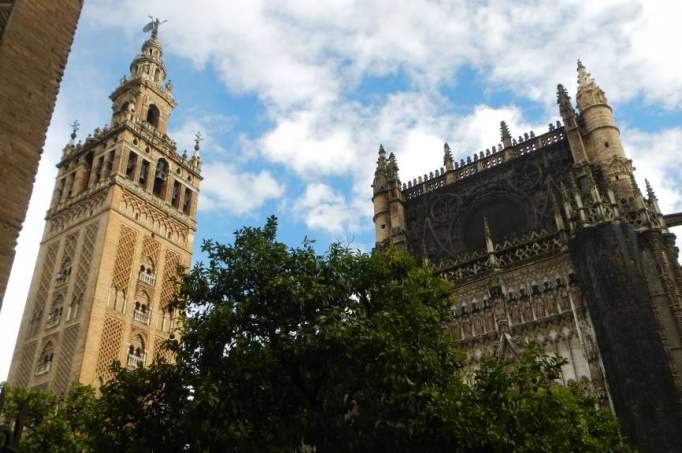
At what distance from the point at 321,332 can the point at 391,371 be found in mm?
1510

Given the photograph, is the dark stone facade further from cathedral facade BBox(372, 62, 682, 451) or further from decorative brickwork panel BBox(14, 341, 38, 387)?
decorative brickwork panel BBox(14, 341, 38, 387)

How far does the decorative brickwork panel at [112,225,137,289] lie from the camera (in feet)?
112

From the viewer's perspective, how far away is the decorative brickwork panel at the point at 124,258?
34219 millimetres

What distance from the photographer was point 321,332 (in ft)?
39.6

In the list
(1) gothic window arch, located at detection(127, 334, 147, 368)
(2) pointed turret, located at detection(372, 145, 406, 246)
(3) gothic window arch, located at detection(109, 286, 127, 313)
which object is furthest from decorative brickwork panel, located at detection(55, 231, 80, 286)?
(2) pointed turret, located at detection(372, 145, 406, 246)

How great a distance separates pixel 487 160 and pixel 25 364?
26533 millimetres

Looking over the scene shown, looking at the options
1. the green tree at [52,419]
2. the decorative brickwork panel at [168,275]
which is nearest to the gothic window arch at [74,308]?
the decorative brickwork panel at [168,275]

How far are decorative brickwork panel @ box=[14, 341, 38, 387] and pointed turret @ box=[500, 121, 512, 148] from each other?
2684 centimetres

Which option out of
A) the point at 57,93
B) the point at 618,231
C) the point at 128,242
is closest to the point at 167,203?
the point at 128,242

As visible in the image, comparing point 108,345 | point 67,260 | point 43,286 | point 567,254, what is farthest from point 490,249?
point 43,286

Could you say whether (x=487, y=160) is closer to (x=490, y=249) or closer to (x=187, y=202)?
(x=490, y=249)

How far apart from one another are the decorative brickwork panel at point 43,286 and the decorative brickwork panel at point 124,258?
4.56m

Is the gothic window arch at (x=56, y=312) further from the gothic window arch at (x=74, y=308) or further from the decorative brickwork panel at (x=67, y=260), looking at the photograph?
the decorative brickwork panel at (x=67, y=260)

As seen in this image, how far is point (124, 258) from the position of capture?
35.2m
